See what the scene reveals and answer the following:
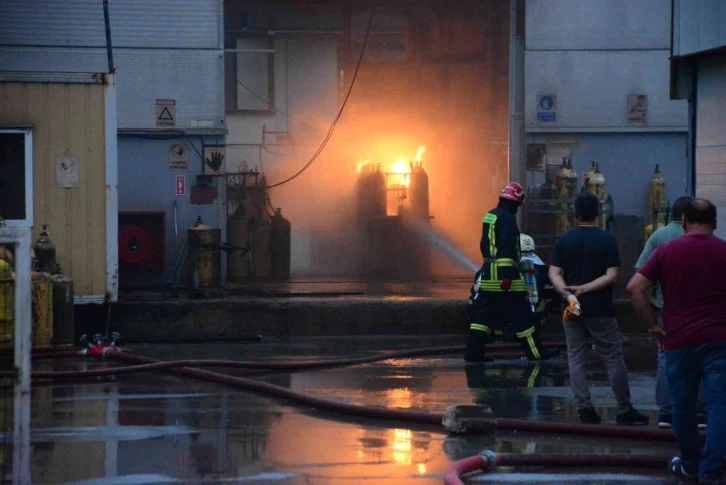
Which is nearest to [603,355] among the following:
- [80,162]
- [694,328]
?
[694,328]

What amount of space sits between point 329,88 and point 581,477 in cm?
1769

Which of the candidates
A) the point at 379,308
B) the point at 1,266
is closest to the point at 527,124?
the point at 379,308

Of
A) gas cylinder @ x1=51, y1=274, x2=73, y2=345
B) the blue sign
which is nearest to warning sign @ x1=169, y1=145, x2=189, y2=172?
gas cylinder @ x1=51, y1=274, x2=73, y2=345

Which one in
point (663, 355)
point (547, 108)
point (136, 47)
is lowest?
point (663, 355)

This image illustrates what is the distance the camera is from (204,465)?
22.3ft

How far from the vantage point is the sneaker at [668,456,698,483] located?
6.42 meters

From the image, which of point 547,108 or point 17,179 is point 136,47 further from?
point 547,108

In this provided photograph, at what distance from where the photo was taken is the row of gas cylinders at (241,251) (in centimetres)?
1684

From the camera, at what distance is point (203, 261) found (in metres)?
16.9

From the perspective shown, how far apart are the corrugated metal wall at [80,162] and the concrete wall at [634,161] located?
29.2 feet

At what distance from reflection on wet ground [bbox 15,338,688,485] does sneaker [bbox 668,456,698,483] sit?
8cm

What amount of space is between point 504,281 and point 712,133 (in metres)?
2.64

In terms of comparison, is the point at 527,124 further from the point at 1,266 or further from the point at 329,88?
the point at 1,266

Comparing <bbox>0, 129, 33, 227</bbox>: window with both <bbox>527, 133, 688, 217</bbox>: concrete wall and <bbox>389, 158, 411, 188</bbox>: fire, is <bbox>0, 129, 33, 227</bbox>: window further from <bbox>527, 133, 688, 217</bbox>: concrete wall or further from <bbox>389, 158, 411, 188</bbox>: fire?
<bbox>389, 158, 411, 188</bbox>: fire
